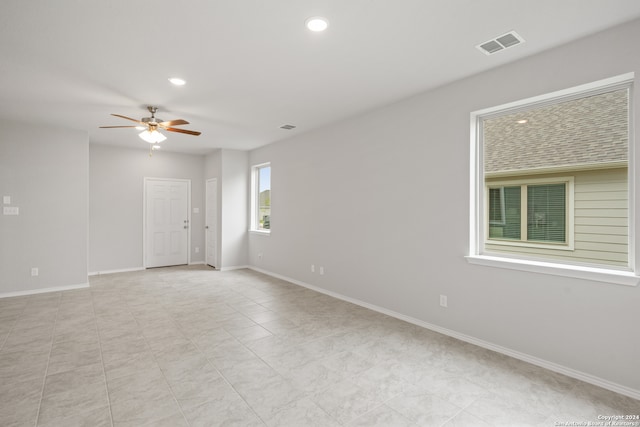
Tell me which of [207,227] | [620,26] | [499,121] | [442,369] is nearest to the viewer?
[620,26]

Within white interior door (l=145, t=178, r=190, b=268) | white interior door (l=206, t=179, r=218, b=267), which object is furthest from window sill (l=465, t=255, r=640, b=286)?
white interior door (l=145, t=178, r=190, b=268)

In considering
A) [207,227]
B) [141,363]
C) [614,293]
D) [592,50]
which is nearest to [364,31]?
[592,50]

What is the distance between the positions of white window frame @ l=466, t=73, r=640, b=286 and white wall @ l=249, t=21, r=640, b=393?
0.21ft

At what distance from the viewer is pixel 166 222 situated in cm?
738

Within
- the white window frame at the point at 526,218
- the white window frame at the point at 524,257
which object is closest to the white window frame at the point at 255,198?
the white window frame at the point at 524,257

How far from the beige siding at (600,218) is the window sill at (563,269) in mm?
116

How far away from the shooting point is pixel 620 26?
2346mm

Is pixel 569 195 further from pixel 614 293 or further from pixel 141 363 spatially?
pixel 141 363

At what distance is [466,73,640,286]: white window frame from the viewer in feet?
7.75

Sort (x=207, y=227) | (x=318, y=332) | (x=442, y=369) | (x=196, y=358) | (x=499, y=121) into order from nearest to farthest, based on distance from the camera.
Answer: (x=442, y=369) → (x=196, y=358) → (x=499, y=121) → (x=318, y=332) → (x=207, y=227)

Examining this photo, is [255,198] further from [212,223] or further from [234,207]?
[212,223]

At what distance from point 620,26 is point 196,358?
14.4 feet

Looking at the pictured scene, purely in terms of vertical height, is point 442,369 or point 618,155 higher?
point 618,155

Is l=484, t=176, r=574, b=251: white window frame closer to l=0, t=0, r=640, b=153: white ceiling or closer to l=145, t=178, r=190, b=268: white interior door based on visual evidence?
l=0, t=0, r=640, b=153: white ceiling
